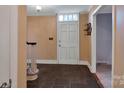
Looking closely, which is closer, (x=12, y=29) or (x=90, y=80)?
(x=12, y=29)

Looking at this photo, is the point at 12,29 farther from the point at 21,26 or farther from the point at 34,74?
the point at 34,74

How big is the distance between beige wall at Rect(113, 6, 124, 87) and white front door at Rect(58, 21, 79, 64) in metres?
5.04

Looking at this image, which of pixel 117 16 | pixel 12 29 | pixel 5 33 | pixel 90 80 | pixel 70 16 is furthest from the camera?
pixel 70 16

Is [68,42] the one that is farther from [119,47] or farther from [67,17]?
[119,47]

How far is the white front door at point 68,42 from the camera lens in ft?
24.9

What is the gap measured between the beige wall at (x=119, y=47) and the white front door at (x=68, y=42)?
16.5 ft

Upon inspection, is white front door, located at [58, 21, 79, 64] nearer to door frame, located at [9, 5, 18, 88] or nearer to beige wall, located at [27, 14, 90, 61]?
beige wall, located at [27, 14, 90, 61]

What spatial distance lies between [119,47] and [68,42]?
531 centimetres

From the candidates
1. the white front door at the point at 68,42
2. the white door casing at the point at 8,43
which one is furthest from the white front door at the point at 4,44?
the white front door at the point at 68,42

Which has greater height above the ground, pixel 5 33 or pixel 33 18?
pixel 33 18

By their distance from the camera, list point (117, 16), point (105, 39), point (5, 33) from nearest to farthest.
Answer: point (5, 33)
point (117, 16)
point (105, 39)

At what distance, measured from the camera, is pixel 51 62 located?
7.89m

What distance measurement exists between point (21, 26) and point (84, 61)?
6.09 meters
